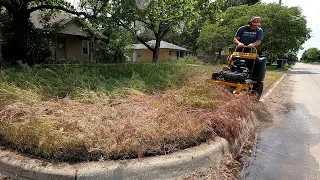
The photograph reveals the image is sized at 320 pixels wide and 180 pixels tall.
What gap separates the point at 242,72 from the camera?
550 cm

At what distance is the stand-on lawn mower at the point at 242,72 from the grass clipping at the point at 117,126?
0.89 metres

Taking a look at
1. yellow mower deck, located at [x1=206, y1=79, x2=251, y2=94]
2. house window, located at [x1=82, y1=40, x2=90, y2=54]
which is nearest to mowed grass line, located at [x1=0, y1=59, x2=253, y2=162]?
yellow mower deck, located at [x1=206, y1=79, x2=251, y2=94]

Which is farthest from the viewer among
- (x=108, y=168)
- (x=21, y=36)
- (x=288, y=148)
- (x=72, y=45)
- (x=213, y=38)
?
(x=213, y=38)

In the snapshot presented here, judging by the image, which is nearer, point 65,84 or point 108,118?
point 108,118

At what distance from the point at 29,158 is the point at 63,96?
2186 millimetres

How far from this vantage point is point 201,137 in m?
3.39

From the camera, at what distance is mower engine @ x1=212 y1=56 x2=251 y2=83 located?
17.5ft

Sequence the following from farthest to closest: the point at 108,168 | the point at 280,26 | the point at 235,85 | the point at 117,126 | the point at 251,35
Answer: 1. the point at 280,26
2. the point at 251,35
3. the point at 235,85
4. the point at 117,126
5. the point at 108,168

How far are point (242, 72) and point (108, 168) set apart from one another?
151 inches

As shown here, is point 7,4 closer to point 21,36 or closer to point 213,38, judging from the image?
point 21,36

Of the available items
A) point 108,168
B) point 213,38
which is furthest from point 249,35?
point 213,38

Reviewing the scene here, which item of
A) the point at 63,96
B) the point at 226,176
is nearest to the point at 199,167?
the point at 226,176

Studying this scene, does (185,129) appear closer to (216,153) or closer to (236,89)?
(216,153)

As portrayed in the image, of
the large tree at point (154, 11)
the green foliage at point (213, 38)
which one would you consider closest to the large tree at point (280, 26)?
the green foliage at point (213, 38)
